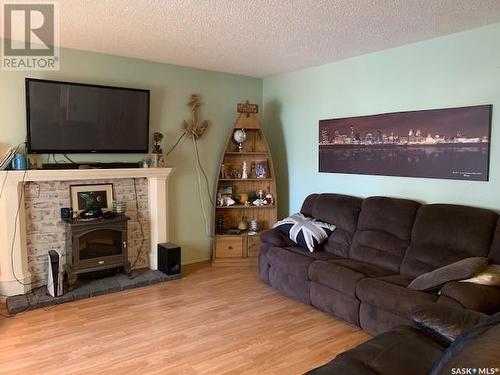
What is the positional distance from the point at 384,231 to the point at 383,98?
1.34 m

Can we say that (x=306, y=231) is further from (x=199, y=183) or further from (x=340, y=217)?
(x=199, y=183)

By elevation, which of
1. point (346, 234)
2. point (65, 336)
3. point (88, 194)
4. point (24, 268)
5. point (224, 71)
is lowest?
point (65, 336)

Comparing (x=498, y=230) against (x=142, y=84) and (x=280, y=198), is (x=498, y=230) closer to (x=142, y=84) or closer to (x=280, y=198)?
(x=280, y=198)

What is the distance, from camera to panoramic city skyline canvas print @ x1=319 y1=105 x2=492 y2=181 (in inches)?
125

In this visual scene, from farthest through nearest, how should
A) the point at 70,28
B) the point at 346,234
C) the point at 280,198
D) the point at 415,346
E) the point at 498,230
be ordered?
the point at 280,198
the point at 346,234
the point at 70,28
the point at 498,230
the point at 415,346

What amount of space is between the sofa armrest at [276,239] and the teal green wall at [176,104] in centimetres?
115

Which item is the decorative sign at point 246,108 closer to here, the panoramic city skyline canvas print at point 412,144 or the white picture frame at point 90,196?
the panoramic city skyline canvas print at point 412,144

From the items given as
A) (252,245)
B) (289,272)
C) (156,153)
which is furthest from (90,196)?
(289,272)

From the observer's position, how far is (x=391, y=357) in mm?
1854

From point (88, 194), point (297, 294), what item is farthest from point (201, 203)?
point (297, 294)

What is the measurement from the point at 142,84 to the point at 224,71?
1.10 metres

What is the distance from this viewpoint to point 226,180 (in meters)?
4.90

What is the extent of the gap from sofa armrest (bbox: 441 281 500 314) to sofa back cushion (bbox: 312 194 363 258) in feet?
4.41

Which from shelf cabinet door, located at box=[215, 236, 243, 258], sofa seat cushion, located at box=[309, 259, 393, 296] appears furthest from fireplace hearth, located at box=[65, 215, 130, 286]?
sofa seat cushion, located at box=[309, 259, 393, 296]
